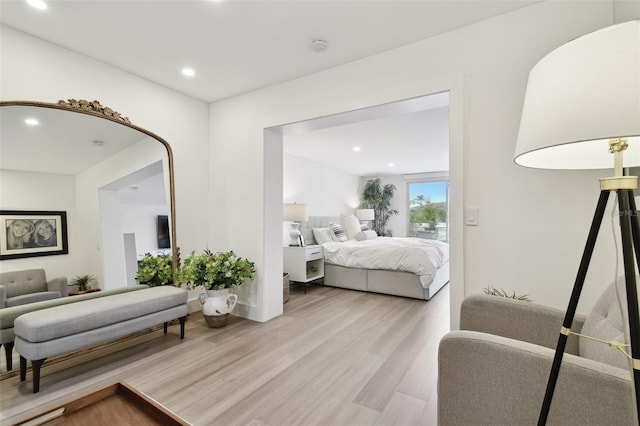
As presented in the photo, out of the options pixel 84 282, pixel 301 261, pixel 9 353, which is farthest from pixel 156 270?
pixel 301 261

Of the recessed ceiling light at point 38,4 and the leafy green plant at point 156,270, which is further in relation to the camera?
the leafy green plant at point 156,270

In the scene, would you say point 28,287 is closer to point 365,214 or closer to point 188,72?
point 188,72

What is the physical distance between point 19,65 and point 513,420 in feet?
11.8

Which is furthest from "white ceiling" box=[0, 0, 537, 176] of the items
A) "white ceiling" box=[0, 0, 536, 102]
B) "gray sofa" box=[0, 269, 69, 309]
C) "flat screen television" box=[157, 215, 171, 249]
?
"gray sofa" box=[0, 269, 69, 309]

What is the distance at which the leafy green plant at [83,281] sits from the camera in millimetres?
2432

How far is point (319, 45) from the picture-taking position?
2.35 meters

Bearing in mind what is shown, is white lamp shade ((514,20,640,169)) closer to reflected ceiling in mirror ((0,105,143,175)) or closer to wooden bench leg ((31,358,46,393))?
wooden bench leg ((31,358,46,393))

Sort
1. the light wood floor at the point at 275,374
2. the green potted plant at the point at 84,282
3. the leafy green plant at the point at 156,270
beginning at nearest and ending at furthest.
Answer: the light wood floor at the point at 275,374, the green potted plant at the point at 84,282, the leafy green plant at the point at 156,270

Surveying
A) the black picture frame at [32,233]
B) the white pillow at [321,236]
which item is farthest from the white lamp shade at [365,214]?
the black picture frame at [32,233]

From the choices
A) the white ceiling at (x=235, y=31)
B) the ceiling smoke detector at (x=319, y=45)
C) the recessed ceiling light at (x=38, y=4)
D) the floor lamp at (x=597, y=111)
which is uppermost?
the recessed ceiling light at (x=38, y=4)

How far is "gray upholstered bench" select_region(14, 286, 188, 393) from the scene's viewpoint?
188cm

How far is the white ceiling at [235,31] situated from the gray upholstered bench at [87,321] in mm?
2064

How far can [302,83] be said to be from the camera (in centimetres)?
293

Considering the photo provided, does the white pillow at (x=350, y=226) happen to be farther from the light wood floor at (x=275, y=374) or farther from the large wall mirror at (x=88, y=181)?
the large wall mirror at (x=88, y=181)
